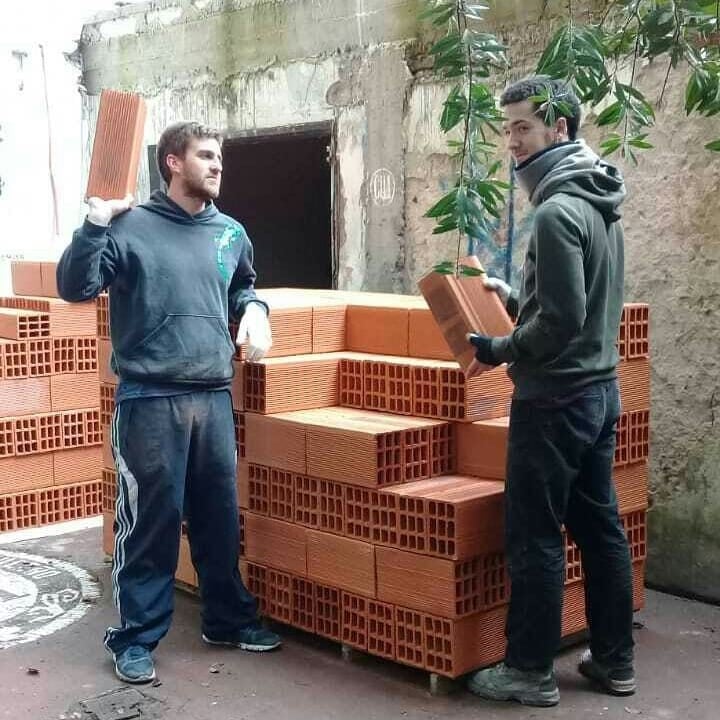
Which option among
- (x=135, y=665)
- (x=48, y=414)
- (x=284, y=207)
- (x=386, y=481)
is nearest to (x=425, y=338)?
(x=386, y=481)

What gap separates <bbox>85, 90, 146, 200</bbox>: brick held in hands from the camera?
175 inches

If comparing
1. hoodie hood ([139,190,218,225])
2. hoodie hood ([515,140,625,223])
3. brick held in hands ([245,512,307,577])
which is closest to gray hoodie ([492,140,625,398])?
hoodie hood ([515,140,625,223])

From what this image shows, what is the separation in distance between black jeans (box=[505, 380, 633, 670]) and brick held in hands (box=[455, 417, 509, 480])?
1.15 feet

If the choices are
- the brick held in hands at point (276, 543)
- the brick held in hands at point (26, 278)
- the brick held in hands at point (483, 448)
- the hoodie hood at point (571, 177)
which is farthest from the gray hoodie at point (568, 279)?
the brick held in hands at point (26, 278)

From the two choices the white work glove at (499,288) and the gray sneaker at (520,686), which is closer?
the gray sneaker at (520,686)

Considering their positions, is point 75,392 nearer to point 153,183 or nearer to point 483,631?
point 153,183

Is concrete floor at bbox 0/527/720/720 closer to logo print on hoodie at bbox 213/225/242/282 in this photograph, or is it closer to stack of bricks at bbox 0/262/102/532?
logo print on hoodie at bbox 213/225/242/282

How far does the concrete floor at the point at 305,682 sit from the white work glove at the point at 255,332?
136 cm

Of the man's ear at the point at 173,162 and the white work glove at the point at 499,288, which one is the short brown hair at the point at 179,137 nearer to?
the man's ear at the point at 173,162

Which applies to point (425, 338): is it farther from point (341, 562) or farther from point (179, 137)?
point (179, 137)

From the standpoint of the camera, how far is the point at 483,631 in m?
4.30

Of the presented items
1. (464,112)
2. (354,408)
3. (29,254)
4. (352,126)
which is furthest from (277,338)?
(29,254)

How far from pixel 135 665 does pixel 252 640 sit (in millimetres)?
570

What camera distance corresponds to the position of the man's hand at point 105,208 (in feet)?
13.8
